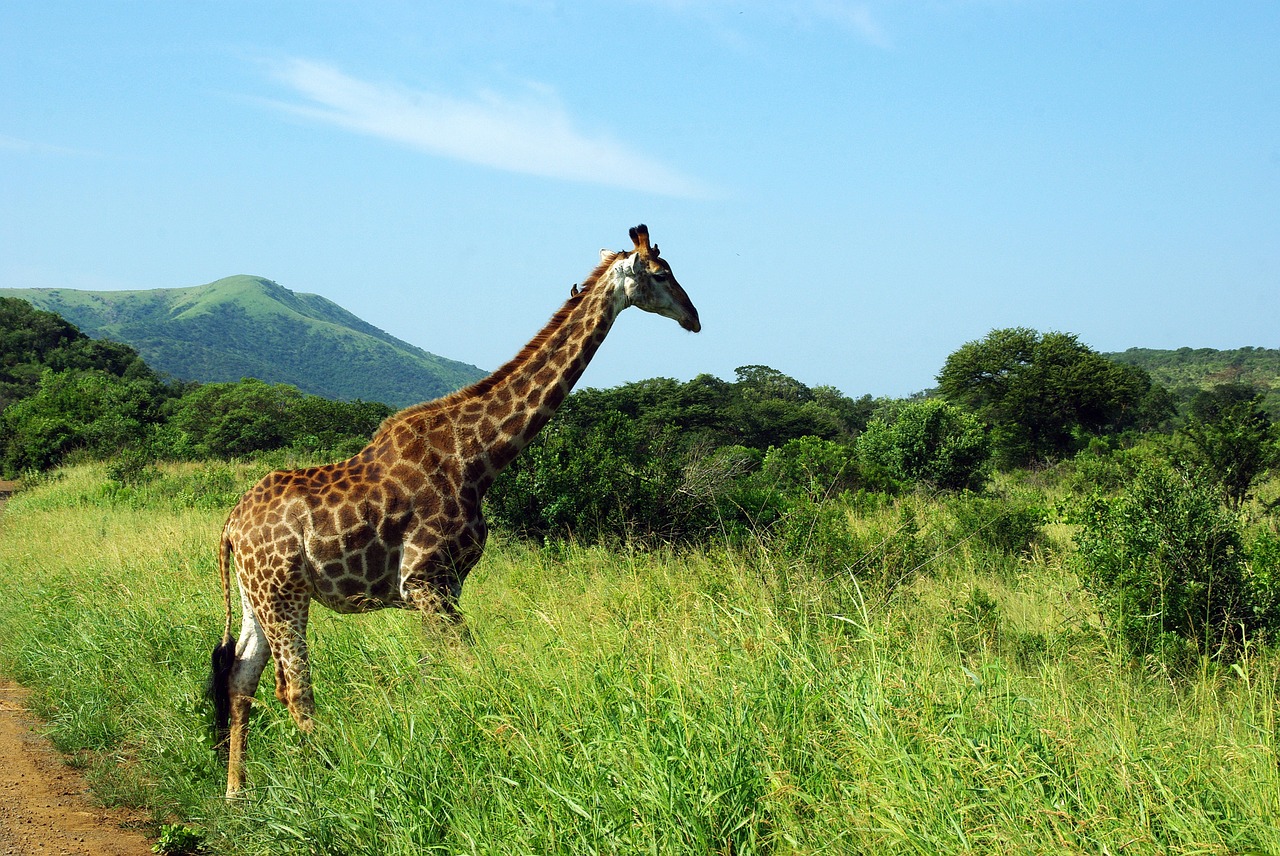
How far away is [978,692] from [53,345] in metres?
53.2

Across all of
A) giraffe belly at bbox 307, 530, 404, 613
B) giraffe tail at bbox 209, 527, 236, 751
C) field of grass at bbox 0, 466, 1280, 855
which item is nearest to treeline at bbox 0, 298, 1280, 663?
field of grass at bbox 0, 466, 1280, 855

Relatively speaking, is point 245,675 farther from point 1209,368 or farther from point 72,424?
point 1209,368

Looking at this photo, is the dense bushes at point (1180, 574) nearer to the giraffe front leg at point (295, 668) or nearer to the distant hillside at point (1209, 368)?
the giraffe front leg at point (295, 668)

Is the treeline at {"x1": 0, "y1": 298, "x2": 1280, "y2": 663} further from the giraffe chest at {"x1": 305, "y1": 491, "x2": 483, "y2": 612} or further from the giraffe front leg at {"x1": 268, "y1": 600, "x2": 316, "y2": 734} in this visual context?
the giraffe front leg at {"x1": 268, "y1": 600, "x2": 316, "y2": 734}

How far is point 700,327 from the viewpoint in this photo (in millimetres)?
6238

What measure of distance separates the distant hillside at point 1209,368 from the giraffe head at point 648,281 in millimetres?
58757

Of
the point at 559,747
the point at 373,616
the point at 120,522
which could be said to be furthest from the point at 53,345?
the point at 559,747

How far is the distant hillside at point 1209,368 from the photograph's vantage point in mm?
65562

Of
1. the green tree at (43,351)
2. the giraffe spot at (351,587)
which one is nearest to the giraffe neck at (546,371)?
the giraffe spot at (351,587)

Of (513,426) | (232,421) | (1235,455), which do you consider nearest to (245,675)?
(513,426)

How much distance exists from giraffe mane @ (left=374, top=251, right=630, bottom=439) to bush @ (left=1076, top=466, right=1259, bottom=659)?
4.06 metres

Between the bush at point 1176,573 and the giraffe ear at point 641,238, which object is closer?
the giraffe ear at point 641,238

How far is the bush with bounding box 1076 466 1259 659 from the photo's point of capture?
6.93 metres

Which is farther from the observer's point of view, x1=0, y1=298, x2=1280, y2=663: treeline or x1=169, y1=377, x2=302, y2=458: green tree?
x1=169, y1=377, x2=302, y2=458: green tree
